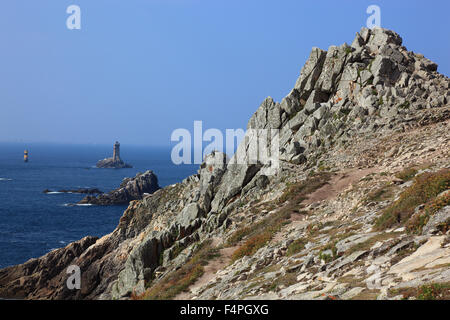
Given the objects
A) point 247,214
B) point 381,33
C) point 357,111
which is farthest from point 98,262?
point 381,33

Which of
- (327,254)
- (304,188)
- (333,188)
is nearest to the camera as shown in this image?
(327,254)

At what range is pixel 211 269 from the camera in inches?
942

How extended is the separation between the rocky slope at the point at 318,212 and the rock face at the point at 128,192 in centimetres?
7442

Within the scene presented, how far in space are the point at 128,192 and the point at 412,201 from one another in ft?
410

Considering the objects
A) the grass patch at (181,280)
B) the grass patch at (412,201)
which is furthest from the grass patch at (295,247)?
the grass patch at (181,280)

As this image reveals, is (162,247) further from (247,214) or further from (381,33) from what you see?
(381,33)

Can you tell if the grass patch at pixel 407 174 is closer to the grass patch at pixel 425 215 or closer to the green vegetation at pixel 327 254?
the grass patch at pixel 425 215

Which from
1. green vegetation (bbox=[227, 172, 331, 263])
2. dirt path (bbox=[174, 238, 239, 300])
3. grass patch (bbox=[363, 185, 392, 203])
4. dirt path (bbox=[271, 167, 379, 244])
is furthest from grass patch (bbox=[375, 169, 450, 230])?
dirt path (bbox=[174, 238, 239, 300])

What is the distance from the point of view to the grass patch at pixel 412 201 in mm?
17516

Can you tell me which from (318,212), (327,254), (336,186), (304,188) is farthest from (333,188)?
(327,254)

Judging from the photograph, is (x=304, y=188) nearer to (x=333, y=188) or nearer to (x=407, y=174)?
(x=333, y=188)

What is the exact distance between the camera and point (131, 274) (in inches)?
1416

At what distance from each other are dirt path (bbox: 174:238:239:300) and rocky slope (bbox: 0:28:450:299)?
6.2 inches
